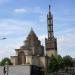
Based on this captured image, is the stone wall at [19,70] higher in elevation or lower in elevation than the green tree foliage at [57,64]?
lower

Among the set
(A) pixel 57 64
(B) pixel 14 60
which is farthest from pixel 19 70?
(B) pixel 14 60

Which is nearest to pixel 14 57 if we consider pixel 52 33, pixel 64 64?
pixel 52 33

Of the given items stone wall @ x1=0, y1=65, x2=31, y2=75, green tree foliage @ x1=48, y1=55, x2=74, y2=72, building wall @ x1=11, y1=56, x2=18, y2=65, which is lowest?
stone wall @ x1=0, y1=65, x2=31, y2=75

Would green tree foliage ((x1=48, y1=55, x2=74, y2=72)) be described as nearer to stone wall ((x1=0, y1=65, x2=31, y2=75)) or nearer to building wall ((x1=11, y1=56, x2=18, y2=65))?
building wall ((x1=11, y1=56, x2=18, y2=65))

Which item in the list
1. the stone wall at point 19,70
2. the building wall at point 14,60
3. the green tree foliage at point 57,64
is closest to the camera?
the stone wall at point 19,70

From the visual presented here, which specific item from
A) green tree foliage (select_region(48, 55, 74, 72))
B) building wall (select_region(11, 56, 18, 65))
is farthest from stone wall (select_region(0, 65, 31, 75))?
building wall (select_region(11, 56, 18, 65))

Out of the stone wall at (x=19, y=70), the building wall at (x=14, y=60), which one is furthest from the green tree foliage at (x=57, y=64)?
the stone wall at (x=19, y=70)

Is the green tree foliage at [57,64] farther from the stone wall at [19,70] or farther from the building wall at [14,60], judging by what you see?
the stone wall at [19,70]

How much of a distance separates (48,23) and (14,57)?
26.8 meters

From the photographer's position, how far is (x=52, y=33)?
197m

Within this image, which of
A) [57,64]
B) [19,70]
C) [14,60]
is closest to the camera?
[19,70]

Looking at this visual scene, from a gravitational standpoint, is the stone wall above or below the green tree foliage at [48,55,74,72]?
below

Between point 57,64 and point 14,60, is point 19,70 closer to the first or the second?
point 57,64

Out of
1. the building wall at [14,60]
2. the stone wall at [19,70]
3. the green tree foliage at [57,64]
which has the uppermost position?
the building wall at [14,60]
